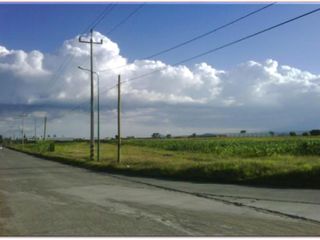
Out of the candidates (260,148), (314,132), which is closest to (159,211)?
(260,148)

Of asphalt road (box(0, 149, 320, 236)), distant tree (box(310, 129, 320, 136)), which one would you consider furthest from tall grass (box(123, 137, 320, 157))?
distant tree (box(310, 129, 320, 136))

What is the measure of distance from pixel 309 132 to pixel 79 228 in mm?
141090

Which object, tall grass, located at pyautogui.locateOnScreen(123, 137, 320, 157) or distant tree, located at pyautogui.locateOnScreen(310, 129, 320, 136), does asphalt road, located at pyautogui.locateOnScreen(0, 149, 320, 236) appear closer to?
tall grass, located at pyautogui.locateOnScreen(123, 137, 320, 157)

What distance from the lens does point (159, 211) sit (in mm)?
13047

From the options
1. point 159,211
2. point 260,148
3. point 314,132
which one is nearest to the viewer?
point 159,211

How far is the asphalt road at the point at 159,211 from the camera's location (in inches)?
403

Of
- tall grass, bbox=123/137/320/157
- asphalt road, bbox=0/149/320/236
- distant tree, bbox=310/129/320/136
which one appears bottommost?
asphalt road, bbox=0/149/320/236

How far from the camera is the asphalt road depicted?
10.2 metres

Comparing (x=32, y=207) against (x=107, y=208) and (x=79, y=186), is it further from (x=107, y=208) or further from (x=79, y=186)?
(x=79, y=186)

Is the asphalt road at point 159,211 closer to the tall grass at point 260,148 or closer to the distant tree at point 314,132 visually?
the tall grass at point 260,148

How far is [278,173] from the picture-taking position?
68.1 feet

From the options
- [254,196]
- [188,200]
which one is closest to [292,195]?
[254,196]

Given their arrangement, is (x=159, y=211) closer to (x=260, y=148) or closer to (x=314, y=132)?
(x=260, y=148)

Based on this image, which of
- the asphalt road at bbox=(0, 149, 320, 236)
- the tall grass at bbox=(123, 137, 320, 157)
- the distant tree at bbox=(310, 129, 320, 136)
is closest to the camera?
the asphalt road at bbox=(0, 149, 320, 236)
